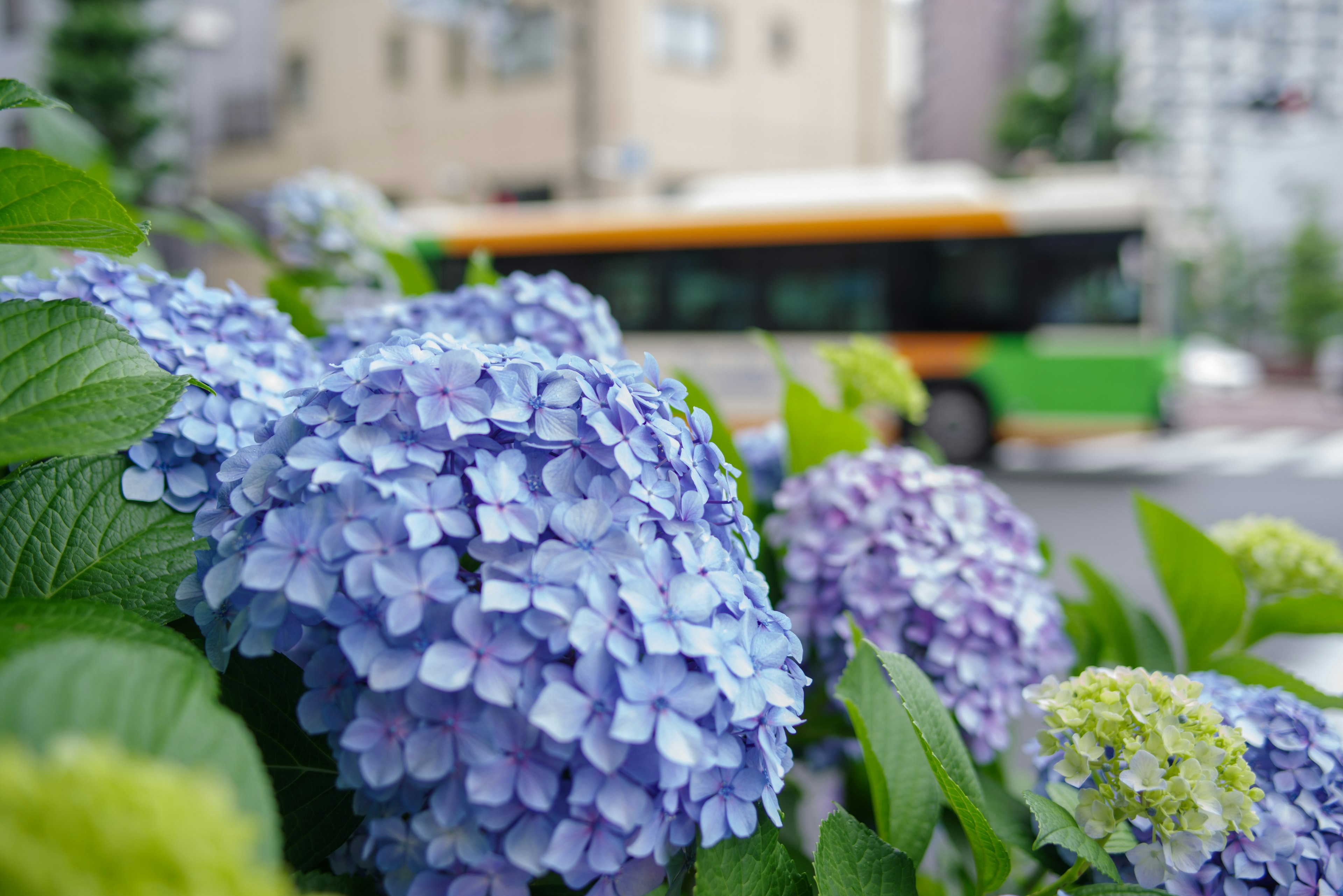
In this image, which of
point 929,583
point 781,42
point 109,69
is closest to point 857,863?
point 929,583

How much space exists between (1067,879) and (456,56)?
15.9 meters

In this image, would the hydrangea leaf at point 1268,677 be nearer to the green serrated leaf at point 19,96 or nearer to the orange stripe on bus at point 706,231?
the green serrated leaf at point 19,96

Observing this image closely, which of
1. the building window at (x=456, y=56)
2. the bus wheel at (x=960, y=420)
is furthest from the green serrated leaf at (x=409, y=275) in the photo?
the building window at (x=456, y=56)

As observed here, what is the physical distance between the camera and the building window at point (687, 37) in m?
13.6

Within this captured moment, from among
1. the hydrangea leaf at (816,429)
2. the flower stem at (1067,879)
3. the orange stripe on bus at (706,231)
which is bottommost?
the flower stem at (1067,879)

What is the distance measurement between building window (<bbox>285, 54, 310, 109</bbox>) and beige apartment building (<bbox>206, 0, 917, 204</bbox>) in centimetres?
3

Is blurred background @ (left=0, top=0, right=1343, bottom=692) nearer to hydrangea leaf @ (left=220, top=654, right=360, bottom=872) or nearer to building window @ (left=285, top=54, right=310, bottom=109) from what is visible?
building window @ (left=285, top=54, right=310, bottom=109)

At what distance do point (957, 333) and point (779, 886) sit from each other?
7762mm

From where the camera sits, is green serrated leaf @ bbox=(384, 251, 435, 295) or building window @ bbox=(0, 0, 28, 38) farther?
building window @ bbox=(0, 0, 28, 38)

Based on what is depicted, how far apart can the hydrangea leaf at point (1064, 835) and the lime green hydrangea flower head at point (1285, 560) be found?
468mm

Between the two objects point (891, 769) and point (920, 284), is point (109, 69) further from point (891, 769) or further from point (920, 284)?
point (891, 769)

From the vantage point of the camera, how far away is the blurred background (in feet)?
24.3

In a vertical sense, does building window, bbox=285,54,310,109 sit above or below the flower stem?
above

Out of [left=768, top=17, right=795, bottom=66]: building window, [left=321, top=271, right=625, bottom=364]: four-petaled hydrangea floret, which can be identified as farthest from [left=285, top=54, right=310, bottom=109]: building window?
[left=321, top=271, right=625, bottom=364]: four-petaled hydrangea floret
